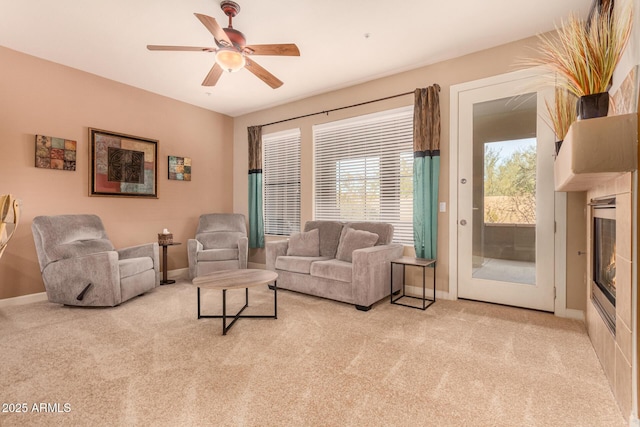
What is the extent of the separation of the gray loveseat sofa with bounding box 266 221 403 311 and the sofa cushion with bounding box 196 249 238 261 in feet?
2.38

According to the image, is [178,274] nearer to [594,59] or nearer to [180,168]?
[180,168]

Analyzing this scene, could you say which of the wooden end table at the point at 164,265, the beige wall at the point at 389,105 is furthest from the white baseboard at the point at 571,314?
the wooden end table at the point at 164,265

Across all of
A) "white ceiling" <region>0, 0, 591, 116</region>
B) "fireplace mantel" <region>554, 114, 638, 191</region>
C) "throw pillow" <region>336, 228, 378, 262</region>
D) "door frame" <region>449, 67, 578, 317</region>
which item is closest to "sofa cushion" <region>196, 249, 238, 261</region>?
"throw pillow" <region>336, 228, 378, 262</region>

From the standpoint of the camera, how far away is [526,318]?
2.97 metres

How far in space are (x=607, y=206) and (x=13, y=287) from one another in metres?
5.55

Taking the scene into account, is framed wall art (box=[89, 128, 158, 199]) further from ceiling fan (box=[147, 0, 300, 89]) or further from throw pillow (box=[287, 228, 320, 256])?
throw pillow (box=[287, 228, 320, 256])

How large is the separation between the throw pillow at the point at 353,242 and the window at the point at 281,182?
4.74 feet

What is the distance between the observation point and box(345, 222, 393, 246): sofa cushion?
383cm

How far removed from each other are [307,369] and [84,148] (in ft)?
13.3

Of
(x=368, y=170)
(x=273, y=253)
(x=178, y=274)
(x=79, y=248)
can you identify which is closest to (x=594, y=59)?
(x=368, y=170)

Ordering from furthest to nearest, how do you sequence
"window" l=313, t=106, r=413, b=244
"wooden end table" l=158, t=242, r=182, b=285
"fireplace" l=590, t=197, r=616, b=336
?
"wooden end table" l=158, t=242, r=182, b=285 → "window" l=313, t=106, r=413, b=244 → "fireplace" l=590, t=197, r=616, b=336

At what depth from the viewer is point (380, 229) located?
3.89 m

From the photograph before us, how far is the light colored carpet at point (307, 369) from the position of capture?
5.16ft

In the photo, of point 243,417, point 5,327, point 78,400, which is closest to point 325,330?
point 243,417
